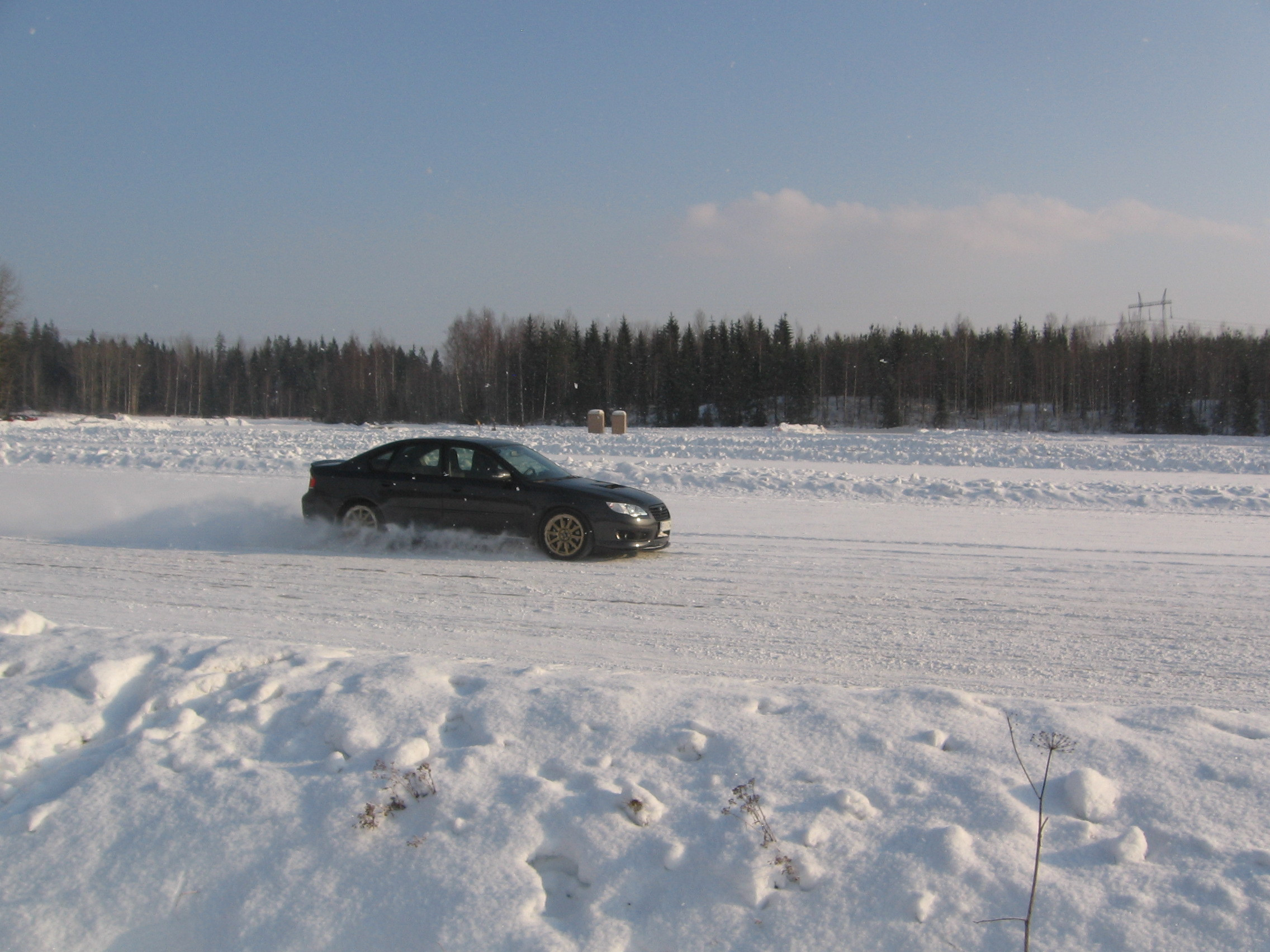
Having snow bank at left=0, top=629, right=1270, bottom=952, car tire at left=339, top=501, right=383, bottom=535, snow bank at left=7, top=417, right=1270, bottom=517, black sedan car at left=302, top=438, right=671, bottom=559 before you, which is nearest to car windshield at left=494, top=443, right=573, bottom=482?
black sedan car at left=302, top=438, right=671, bottom=559

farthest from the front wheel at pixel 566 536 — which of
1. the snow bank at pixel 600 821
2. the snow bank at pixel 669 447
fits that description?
the snow bank at pixel 669 447

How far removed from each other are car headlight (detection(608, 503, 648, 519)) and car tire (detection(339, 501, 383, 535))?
9.65 feet

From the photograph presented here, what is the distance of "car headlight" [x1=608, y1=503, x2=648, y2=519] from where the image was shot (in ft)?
30.3

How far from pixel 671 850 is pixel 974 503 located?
485 inches

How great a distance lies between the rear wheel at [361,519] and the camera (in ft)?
32.4

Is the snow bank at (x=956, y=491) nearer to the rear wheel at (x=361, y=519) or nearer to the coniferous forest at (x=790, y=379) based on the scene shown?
the rear wheel at (x=361, y=519)

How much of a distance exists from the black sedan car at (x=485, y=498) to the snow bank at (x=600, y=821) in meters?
4.85

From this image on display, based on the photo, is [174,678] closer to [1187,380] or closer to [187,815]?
[187,815]

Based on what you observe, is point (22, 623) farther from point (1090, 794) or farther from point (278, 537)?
point (1090, 794)

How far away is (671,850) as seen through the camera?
3.16 m

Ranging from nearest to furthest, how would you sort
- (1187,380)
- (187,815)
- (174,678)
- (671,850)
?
(671,850)
(187,815)
(174,678)
(1187,380)

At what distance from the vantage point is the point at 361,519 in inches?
391

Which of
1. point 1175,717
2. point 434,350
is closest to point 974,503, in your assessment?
point 1175,717

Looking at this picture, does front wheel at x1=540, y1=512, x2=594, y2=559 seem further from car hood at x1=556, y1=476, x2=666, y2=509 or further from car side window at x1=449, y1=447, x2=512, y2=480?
car side window at x1=449, y1=447, x2=512, y2=480
